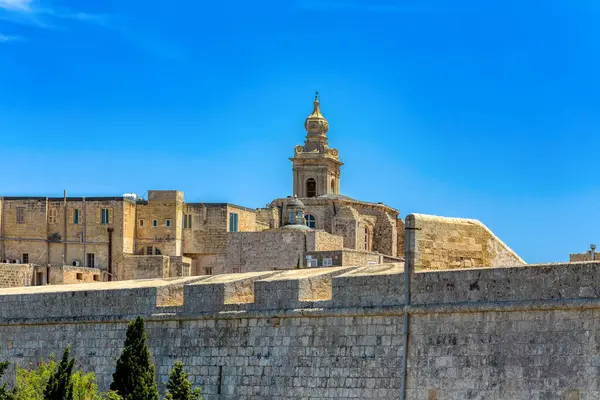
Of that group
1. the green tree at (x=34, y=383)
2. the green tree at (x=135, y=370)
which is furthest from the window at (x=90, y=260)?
the green tree at (x=135, y=370)

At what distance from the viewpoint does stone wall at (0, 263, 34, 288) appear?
44419 mm

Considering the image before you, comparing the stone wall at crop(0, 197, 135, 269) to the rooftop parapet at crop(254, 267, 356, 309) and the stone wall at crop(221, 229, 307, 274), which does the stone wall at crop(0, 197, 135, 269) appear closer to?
the stone wall at crop(221, 229, 307, 274)

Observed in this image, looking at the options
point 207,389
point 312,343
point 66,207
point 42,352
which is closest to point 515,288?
point 312,343

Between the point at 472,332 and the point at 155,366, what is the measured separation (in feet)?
22.6

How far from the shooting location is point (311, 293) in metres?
21.3

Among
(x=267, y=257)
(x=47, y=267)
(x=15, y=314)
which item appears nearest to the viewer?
(x=15, y=314)

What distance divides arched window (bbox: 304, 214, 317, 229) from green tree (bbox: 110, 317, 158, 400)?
3407cm

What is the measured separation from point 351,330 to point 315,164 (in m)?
44.9

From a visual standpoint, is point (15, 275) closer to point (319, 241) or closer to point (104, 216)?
point (104, 216)

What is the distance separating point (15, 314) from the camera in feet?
86.4

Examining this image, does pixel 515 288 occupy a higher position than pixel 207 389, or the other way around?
pixel 515 288

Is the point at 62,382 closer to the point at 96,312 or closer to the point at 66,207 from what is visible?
the point at 96,312

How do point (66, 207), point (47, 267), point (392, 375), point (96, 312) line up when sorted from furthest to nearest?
point (66, 207), point (47, 267), point (96, 312), point (392, 375)

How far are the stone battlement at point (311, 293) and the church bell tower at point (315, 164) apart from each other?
36.4m
